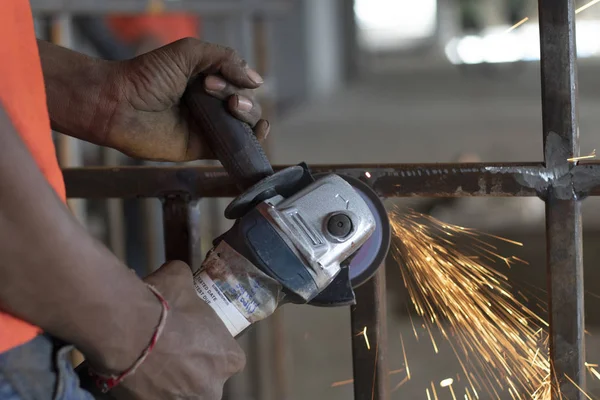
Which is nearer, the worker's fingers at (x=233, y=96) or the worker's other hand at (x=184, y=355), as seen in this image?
the worker's other hand at (x=184, y=355)

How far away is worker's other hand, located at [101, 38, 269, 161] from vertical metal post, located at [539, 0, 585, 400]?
0.53 meters

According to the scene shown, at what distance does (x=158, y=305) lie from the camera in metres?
1.02

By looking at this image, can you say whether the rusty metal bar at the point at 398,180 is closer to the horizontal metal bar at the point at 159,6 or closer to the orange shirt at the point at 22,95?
the orange shirt at the point at 22,95

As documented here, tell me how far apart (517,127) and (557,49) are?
752 cm

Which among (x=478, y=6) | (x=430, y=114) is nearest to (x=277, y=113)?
(x=430, y=114)

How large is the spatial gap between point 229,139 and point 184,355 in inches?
18.3

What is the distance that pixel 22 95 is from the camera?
99 cm

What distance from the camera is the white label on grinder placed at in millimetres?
1149

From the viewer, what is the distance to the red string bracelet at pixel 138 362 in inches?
39.3

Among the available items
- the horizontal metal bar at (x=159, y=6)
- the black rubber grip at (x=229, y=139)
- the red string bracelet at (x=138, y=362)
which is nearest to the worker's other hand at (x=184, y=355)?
the red string bracelet at (x=138, y=362)

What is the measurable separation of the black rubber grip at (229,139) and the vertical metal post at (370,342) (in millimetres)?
311

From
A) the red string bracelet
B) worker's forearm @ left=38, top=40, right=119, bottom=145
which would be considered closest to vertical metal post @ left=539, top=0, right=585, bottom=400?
the red string bracelet

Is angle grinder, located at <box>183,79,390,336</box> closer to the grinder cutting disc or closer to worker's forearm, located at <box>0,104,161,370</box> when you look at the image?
the grinder cutting disc

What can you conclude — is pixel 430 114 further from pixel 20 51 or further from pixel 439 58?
pixel 20 51
